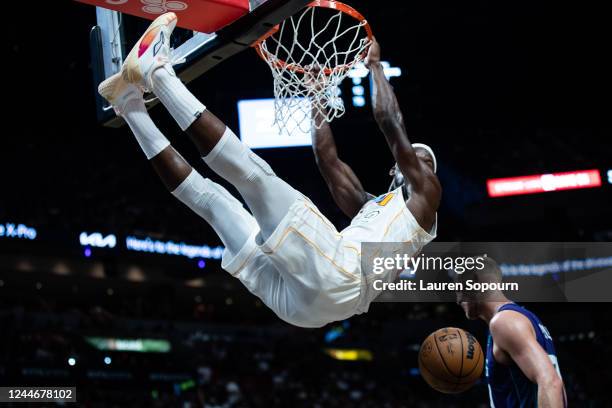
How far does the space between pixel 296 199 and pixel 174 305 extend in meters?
19.5

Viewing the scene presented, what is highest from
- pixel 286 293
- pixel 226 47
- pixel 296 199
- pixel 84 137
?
pixel 84 137

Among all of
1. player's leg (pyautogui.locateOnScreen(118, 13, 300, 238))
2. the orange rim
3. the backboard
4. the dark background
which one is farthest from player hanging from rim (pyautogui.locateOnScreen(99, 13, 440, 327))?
the dark background

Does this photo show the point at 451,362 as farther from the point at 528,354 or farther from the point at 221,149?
the point at 221,149

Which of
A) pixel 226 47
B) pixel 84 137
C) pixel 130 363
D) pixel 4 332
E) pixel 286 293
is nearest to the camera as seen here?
pixel 286 293

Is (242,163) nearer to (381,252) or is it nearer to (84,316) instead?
(381,252)

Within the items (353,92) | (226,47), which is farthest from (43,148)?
(226,47)

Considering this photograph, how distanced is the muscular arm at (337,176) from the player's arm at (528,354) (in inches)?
48.6

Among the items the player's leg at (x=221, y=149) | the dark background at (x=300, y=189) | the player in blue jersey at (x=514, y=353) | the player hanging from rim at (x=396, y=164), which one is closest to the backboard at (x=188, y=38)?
the player's leg at (x=221, y=149)

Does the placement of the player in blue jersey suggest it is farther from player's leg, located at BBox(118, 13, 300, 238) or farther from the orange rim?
the orange rim

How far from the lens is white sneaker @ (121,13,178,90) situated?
3.74 meters

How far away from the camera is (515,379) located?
3975 millimetres

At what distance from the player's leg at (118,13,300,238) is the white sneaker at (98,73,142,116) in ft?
0.88

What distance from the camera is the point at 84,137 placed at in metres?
18.8

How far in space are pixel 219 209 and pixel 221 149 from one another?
0.41 metres
